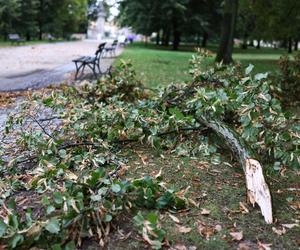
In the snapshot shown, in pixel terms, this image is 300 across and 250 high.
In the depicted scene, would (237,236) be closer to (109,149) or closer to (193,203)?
(193,203)

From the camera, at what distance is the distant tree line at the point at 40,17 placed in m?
36.7

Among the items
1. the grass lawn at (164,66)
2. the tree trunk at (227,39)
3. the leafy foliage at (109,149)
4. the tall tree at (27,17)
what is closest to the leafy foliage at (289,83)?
the grass lawn at (164,66)

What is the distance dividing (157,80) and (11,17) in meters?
28.7

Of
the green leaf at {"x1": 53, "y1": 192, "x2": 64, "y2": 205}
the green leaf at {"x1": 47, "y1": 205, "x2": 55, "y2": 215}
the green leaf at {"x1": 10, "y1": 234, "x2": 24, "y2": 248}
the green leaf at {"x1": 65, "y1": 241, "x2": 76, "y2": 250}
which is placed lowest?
the green leaf at {"x1": 65, "y1": 241, "x2": 76, "y2": 250}

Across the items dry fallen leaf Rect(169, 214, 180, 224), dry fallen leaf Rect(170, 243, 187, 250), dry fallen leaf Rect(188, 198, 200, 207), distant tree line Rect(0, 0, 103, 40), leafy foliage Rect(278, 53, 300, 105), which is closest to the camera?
dry fallen leaf Rect(170, 243, 187, 250)

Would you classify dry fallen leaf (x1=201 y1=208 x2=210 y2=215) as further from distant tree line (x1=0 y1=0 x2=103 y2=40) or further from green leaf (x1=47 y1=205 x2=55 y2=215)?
distant tree line (x1=0 y1=0 x2=103 y2=40)

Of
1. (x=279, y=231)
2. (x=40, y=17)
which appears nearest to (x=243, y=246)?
(x=279, y=231)

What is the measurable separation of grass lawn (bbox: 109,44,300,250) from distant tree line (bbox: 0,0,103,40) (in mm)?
32714

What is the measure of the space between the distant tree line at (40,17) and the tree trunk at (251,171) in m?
32.9

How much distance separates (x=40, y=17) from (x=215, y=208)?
46.9 meters

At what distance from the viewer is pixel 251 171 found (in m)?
3.89

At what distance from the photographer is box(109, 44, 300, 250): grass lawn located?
3219 mm

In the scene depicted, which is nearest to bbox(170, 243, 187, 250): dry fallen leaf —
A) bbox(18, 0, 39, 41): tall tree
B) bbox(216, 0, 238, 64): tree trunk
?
bbox(216, 0, 238, 64): tree trunk

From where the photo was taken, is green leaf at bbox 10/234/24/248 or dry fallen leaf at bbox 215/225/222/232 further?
dry fallen leaf at bbox 215/225/222/232
